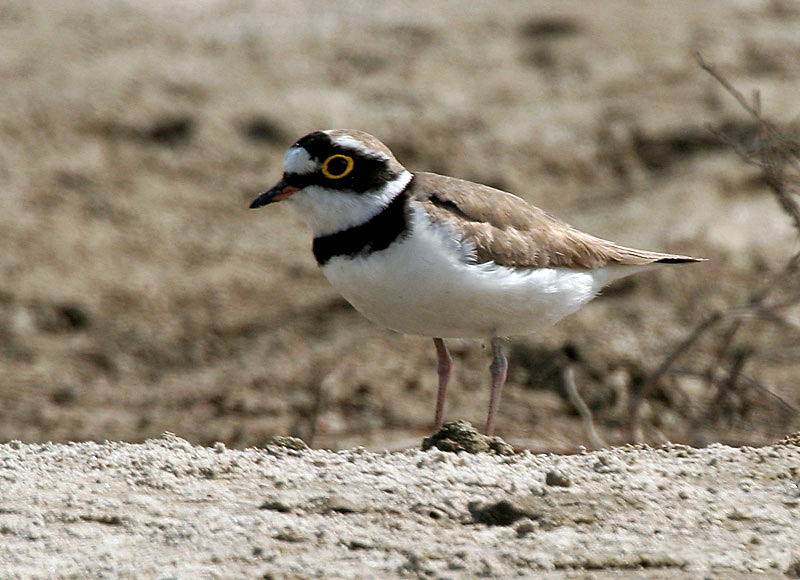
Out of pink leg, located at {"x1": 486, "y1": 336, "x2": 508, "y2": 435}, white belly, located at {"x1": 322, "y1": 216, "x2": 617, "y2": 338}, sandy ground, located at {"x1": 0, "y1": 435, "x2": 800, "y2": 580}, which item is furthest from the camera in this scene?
pink leg, located at {"x1": 486, "y1": 336, "x2": 508, "y2": 435}

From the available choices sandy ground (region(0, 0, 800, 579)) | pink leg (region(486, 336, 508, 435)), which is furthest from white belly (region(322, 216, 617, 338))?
sandy ground (region(0, 0, 800, 579))

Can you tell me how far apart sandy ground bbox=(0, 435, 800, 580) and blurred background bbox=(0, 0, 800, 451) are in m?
2.44

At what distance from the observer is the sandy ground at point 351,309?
150 inches

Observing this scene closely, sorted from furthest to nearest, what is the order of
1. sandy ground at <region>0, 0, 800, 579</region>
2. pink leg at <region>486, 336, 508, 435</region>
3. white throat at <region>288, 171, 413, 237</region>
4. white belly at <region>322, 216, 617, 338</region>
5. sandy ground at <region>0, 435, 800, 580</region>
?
pink leg at <region>486, 336, 508, 435</region>, white throat at <region>288, 171, 413, 237</region>, white belly at <region>322, 216, 617, 338</region>, sandy ground at <region>0, 0, 800, 579</region>, sandy ground at <region>0, 435, 800, 580</region>

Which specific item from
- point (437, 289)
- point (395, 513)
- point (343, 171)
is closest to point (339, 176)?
point (343, 171)

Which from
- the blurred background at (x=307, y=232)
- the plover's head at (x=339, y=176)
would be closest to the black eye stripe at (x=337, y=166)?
the plover's head at (x=339, y=176)

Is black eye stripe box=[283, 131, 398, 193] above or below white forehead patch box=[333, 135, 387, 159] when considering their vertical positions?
below

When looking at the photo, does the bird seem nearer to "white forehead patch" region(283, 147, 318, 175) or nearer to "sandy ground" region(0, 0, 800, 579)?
"white forehead patch" region(283, 147, 318, 175)

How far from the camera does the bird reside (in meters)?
4.86

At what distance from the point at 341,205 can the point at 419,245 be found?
370 millimetres

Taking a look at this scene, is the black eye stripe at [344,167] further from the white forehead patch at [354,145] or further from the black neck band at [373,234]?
Result: the black neck band at [373,234]

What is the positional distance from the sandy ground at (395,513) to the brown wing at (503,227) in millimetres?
1006

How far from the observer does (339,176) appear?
5.04 metres

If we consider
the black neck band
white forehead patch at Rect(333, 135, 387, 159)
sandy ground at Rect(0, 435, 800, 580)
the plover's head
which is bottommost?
sandy ground at Rect(0, 435, 800, 580)
